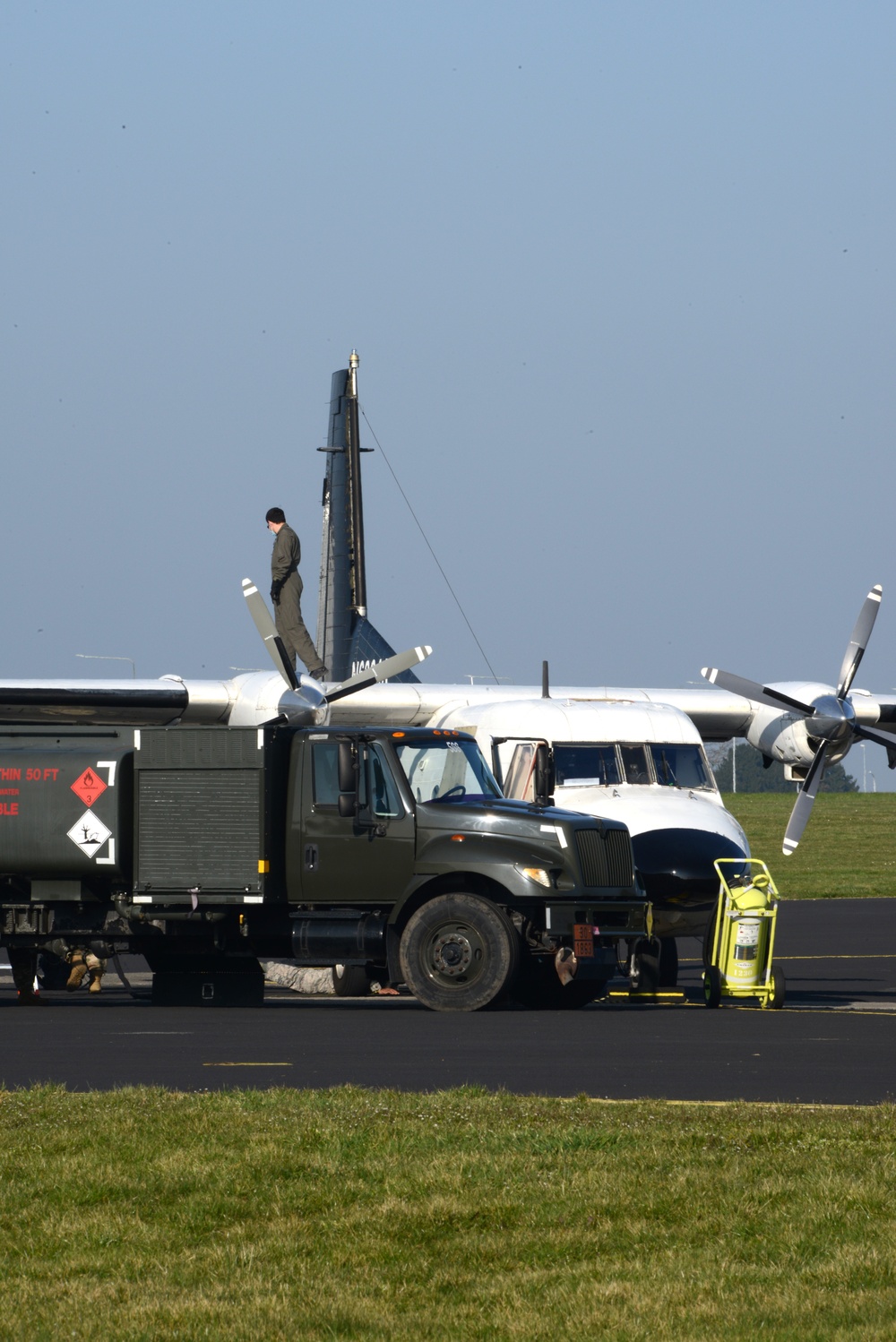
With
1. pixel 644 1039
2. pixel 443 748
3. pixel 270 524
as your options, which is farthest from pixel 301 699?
pixel 644 1039

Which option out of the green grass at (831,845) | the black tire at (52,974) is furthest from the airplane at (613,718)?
the green grass at (831,845)

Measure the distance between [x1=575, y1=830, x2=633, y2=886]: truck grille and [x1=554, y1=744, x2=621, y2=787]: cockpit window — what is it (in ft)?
8.61

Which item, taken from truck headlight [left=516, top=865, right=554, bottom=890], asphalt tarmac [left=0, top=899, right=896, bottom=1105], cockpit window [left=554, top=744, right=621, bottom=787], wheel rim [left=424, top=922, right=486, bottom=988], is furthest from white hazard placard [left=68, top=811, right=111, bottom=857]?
cockpit window [left=554, top=744, right=621, bottom=787]

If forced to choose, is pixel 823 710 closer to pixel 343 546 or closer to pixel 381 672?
pixel 381 672

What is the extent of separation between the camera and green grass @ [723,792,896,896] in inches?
1597

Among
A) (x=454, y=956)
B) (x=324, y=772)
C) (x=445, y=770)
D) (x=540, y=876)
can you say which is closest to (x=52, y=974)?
(x=324, y=772)

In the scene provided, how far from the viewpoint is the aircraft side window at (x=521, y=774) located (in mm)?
18422

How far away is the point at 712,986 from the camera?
16.2 meters

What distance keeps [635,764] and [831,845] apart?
3559 cm

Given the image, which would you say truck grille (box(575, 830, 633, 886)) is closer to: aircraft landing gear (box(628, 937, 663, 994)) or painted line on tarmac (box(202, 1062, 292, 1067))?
aircraft landing gear (box(628, 937, 663, 994))

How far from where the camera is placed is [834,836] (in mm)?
55938

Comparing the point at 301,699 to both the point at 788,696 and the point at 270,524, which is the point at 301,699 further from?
the point at 788,696

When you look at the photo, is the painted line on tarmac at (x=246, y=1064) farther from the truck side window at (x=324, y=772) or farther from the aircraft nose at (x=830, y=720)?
the aircraft nose at (x=830, y=720)

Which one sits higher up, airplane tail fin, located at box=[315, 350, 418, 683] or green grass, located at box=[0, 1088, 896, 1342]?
airplane tail fin, located at box=[315, 350, 418, 683]
